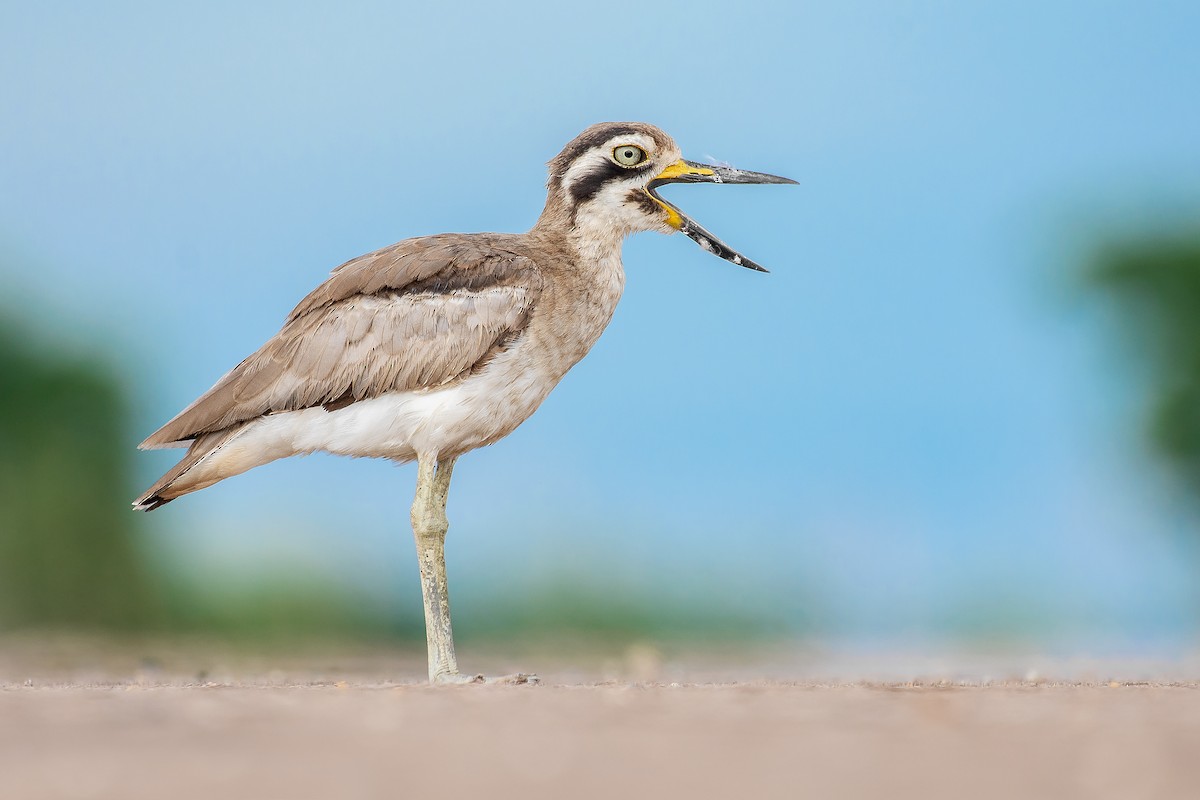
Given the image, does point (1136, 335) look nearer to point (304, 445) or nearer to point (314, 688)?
point (304, 445)

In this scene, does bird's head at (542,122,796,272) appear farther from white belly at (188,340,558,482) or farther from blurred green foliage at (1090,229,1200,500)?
blurred green foliage at (1090,229,1200,500)

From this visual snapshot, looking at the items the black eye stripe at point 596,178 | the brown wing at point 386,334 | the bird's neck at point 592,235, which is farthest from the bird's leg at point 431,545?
the black eye stripe at point 596,178

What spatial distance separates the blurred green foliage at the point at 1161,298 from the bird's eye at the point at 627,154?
72.4 ft

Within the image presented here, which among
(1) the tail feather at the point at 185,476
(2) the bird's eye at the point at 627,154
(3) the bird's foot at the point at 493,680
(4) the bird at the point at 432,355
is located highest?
(2) the bird's eye at the point at 627,154

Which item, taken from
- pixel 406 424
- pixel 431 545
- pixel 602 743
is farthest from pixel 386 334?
pixel 602 743

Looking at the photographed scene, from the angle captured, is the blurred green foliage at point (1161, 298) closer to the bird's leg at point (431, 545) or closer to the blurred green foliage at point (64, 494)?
the blurred green foliage at point (64, 494)

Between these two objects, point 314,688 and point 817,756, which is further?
point 314,688

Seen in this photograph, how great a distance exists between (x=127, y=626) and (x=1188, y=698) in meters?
23.5

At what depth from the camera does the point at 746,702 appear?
22.2 feet

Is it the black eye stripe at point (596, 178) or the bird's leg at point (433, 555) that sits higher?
the black eye stripe at point (596, 178)

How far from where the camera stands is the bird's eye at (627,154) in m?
11.1

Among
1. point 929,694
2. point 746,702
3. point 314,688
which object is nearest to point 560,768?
point 746,702

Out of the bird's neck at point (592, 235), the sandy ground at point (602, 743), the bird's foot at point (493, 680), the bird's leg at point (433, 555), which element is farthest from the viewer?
the bird's neck at point (592, 235)

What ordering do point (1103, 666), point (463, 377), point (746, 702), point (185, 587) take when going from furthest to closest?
point (185, 587)
point (1103, 666)
point (463, 377)
point (746, 702)
